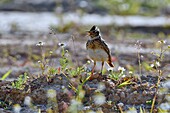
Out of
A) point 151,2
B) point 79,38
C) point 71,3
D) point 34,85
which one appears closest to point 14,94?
point 34,85

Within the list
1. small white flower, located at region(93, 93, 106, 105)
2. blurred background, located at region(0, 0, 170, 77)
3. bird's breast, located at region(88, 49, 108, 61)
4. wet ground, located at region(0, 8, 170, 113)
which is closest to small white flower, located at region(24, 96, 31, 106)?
wet ground, located at region(0, 8, 170, 113)

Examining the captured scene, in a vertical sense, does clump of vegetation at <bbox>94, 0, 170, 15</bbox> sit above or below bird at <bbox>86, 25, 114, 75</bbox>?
below

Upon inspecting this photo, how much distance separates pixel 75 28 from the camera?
40.3ft

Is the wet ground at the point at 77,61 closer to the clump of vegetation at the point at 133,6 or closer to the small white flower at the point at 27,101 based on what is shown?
the small white flower at the point at 27,101

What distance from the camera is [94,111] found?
5.02m

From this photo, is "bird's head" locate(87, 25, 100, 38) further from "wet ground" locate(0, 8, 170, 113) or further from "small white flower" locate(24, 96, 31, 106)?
"small white flower" locate(24, 96, 31, 106)

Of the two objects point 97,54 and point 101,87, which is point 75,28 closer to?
point 97,54

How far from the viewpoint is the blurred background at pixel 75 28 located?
9172 mm

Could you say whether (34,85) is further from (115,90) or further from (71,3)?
(71,3)

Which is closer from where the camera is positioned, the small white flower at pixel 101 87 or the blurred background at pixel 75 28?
the small white flower at pixel 101 87

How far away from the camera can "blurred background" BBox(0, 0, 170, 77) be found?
9.17m

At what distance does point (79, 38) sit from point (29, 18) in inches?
131

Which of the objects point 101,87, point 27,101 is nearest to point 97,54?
point 101,87

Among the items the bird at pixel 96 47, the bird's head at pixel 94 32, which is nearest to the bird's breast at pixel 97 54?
the bird at pixel 96 47
